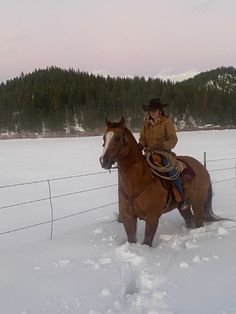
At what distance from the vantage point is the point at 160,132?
581 cm

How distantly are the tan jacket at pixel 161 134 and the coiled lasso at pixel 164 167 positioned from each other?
10 cm

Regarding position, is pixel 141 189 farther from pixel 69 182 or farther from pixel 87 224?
pixel 69 182

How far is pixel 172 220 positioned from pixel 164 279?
3.00 m

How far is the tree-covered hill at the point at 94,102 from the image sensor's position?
8825 cm

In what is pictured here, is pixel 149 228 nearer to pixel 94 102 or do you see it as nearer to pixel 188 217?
pixel 188 217

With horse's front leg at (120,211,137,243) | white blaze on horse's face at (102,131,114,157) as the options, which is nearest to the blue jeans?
horse's front leg at (120,211,137,243)

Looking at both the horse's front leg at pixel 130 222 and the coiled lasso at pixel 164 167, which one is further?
the coiled lasso at pixel 164 167

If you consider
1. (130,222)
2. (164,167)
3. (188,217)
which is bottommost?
(188,217)

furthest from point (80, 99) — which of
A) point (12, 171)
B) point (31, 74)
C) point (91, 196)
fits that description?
point (91, 196)

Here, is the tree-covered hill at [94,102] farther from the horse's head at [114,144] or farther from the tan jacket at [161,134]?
the horse's head at [114,144]

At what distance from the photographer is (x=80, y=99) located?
9350 cm

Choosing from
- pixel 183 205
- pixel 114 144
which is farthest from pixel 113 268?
pixel 183 205

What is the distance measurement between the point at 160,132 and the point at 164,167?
53 cm

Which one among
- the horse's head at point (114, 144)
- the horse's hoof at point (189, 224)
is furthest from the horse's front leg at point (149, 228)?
the horse's hoof at point (189, 224)
